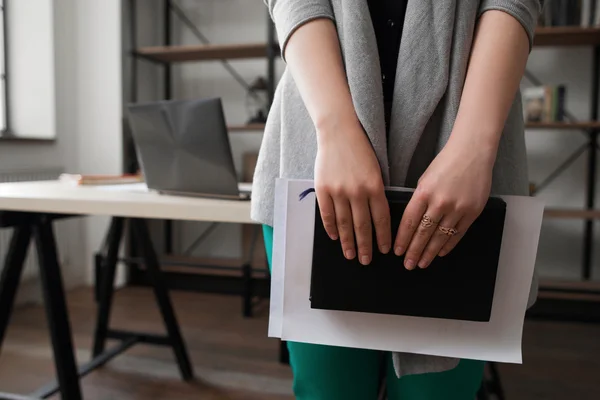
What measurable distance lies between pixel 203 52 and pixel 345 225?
8.20 feet

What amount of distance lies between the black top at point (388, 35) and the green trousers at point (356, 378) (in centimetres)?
23

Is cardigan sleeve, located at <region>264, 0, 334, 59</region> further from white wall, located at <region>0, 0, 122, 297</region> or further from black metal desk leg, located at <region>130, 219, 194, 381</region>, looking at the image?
white wall, located at <region>0, 0, 122, 297</region>

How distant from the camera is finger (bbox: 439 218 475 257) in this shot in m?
0.50

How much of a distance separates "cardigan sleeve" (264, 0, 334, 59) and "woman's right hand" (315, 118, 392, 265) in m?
0.13

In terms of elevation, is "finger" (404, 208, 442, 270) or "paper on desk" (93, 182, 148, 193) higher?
"finger" (404, 208, 442, 270)

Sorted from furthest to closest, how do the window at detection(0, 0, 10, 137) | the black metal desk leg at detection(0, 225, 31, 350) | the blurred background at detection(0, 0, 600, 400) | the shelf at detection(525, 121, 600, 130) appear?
the window at detection(0, 0, 10, 137)
the shelf at detection(525, 121, 600, 130)
the blurred background at detection(0, 0, 600, 400)
the black metal desk leg at detection(0, 225, 31, 350)

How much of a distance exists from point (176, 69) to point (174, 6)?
39 cm

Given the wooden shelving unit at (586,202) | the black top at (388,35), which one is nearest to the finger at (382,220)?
the black top at (388,35)

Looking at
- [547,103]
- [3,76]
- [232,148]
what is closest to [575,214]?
[547,103]

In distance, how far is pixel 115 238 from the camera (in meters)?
1.72

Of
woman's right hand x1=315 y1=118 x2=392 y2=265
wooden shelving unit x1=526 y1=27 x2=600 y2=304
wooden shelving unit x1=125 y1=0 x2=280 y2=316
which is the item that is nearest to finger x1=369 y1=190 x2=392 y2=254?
woman's right hand x1=315 y1=118 x2=392 y2=265

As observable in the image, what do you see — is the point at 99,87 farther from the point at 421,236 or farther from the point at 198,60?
the point at 421,236

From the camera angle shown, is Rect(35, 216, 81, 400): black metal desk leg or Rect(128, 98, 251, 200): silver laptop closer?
Rect(128, 98, 251, 200): silver laptop

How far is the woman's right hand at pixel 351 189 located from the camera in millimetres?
492
